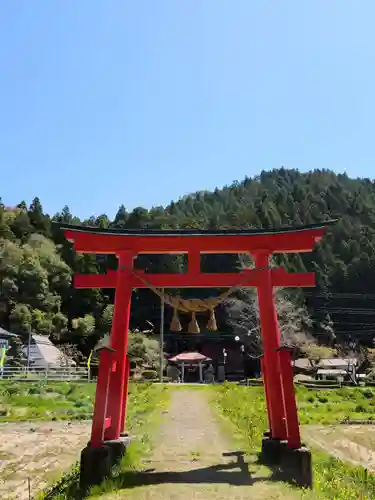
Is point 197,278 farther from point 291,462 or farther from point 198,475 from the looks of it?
point 291,462

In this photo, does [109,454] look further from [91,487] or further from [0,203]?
[0,203]

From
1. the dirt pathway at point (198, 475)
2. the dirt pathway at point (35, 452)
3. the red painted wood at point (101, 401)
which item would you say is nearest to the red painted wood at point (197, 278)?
the red painted wood at point (101, 401)

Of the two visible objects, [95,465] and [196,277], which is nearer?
[95,465]

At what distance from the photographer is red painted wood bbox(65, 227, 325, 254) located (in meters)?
8.30

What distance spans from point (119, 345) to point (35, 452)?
4.63m

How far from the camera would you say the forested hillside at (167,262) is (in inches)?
1741

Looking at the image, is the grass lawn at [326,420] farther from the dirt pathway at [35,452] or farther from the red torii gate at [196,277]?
the dirt pathway at [35,452]

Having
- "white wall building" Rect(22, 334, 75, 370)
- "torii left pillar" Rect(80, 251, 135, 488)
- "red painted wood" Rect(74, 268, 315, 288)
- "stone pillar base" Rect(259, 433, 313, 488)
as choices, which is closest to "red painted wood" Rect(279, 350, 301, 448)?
"stone pillar base" Rect(259, 433, 313, 488)

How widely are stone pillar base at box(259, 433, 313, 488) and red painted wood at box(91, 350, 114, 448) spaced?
271 centimetres

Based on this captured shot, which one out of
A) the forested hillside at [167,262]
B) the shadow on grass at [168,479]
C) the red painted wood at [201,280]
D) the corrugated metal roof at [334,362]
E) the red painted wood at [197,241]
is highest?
the forested hillside at [167,262]

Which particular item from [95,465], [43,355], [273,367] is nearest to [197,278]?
[273,367]

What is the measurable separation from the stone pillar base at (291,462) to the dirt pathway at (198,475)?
→ 1.02 feet

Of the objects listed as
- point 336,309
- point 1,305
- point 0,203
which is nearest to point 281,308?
point 336,309

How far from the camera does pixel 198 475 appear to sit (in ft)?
21.9
